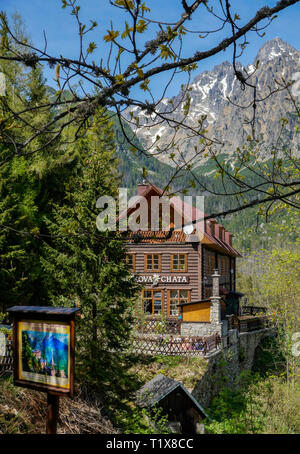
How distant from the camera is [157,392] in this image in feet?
36.4

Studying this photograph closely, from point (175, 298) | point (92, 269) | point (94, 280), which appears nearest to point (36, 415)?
point (94, 280)

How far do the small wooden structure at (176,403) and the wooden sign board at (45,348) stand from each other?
6.62 metres

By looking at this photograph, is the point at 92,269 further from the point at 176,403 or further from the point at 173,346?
the point at 173,346

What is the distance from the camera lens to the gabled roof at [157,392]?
10695 millimetres

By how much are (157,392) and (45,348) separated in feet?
23.2

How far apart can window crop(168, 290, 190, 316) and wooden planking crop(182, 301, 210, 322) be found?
10.5ft

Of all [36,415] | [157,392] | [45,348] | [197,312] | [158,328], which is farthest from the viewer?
[197,312]

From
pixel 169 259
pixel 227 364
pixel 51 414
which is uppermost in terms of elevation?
pixel 169 259

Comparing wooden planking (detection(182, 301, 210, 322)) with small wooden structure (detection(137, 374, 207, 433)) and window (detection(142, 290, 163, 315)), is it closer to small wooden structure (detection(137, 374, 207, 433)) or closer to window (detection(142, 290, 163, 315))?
window (detection(142, 290, 163, 315))

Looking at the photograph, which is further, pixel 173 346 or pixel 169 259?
pixel 169 259

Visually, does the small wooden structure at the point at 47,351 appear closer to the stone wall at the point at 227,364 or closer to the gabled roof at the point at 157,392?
the gabled roof at the point at 157,392

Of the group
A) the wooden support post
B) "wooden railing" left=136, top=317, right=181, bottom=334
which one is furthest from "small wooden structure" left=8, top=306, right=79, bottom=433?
"wooden railing" left=136, top=317, right=181, bottom=334

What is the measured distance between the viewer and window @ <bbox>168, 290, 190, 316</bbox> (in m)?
26.7

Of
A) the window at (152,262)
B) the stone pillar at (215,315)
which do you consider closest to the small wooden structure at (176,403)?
the stone pillar at (215,315)
